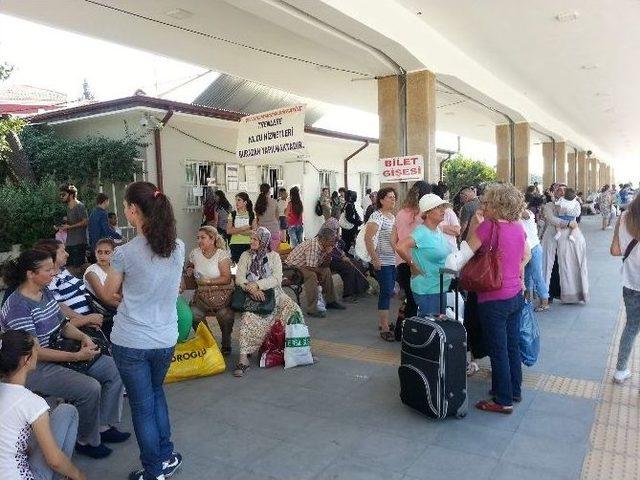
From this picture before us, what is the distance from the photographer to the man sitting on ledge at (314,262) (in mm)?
6691

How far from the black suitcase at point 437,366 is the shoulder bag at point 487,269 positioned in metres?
0.31

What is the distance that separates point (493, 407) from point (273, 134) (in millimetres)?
4382

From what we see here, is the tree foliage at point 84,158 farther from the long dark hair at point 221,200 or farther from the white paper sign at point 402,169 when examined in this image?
the white paper sign at point 402,169

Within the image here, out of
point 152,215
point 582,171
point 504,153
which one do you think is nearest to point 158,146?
point 152,215

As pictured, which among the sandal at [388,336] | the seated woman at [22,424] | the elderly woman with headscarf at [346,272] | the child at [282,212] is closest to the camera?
the seated woman at [22,424]

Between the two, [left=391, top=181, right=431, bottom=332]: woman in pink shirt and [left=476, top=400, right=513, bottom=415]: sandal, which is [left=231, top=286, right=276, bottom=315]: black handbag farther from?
[left=476, top=400, right=513, bottom=415]: sandal

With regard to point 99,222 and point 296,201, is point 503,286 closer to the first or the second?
point 99,222

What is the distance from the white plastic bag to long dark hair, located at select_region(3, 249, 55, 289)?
7.28 feet

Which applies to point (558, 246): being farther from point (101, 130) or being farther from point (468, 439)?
point (101, 130)

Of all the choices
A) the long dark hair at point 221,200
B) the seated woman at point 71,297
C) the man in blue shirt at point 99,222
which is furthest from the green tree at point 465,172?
the seated woman at point 71,297

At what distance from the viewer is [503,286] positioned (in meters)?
3.53

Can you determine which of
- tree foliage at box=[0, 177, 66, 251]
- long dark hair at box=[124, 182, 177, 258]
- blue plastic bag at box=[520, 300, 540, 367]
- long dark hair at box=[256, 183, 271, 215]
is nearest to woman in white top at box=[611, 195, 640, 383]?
blue plastic bag at box=[520, 300, 540, 367]

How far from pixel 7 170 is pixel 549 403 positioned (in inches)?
451

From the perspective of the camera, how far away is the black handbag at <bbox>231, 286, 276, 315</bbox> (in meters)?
4.79
